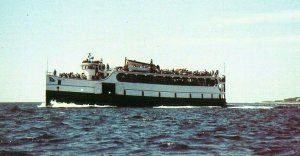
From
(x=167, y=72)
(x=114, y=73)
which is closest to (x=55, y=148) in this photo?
(x=114, y=73)

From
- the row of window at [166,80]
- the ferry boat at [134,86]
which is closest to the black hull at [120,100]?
the ferry boat at [134,86]

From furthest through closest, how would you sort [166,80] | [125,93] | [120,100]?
[166,80] → [125,93] → [120,100]

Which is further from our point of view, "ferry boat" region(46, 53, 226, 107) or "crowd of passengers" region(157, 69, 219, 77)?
"crowd of passengers" region(157, 69, 219, 77)

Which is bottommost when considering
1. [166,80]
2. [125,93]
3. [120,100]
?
[120,100]

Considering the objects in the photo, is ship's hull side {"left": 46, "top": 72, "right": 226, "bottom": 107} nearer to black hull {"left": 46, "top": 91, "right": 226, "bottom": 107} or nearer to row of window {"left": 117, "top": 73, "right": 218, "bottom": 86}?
black hull {"left": 46, "top": 91, "right": 226, "bottom": 107}

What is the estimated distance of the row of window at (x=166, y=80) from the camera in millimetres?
70438

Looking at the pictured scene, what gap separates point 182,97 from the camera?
250 feet

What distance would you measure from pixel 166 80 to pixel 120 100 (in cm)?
1076

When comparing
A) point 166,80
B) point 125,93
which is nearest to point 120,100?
point 125,93

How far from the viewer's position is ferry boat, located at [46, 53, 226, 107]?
6412 centimetres

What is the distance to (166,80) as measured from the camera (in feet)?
247

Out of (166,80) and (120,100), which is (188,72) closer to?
(166,80)

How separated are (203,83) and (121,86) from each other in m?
18.5

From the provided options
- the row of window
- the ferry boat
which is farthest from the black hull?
the row of window
